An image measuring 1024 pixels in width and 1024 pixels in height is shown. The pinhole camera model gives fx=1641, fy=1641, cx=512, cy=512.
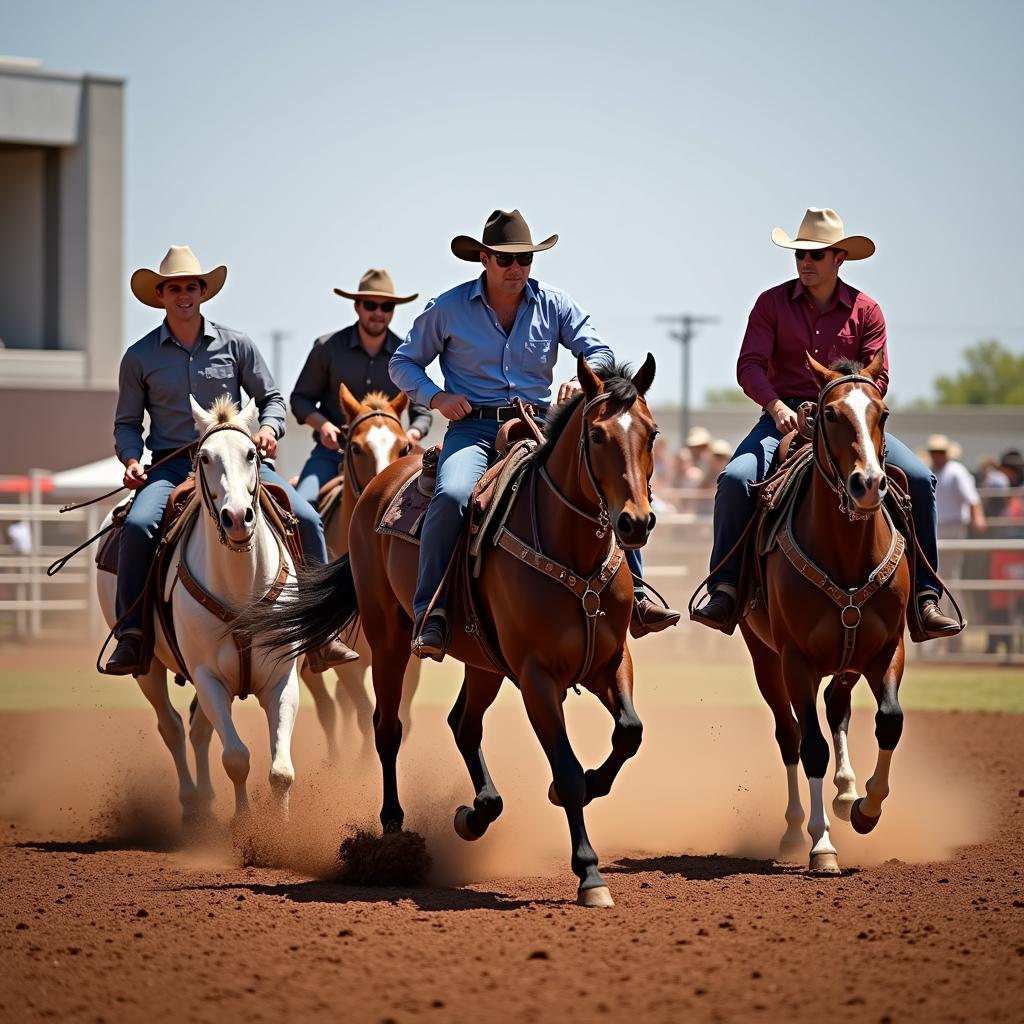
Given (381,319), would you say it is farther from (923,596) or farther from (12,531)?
(12,531)

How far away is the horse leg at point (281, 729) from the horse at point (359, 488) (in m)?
1.80

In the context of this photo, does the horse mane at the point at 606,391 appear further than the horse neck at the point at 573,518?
No

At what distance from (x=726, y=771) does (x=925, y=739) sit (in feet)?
8.69

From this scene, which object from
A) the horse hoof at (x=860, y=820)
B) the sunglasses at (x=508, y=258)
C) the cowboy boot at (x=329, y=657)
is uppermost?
the sunglasses at (x=508, y=258)

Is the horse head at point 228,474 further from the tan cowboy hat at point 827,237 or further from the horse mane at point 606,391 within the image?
the tan cowboy hat at point 827,237

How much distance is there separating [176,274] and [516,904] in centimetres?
426

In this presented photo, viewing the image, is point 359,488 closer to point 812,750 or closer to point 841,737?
point 841,737

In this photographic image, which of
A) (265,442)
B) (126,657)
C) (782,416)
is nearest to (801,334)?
(782,416)

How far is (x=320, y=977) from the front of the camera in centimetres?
525

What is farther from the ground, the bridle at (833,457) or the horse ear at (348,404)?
the horse ear at (348,404)

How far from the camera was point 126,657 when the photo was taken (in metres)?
8.78

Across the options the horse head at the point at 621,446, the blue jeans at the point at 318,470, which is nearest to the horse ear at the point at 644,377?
the horse head at the point at 621,446

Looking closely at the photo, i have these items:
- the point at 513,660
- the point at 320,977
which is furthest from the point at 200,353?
the point at 320,977

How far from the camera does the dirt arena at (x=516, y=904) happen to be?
16.5ft
